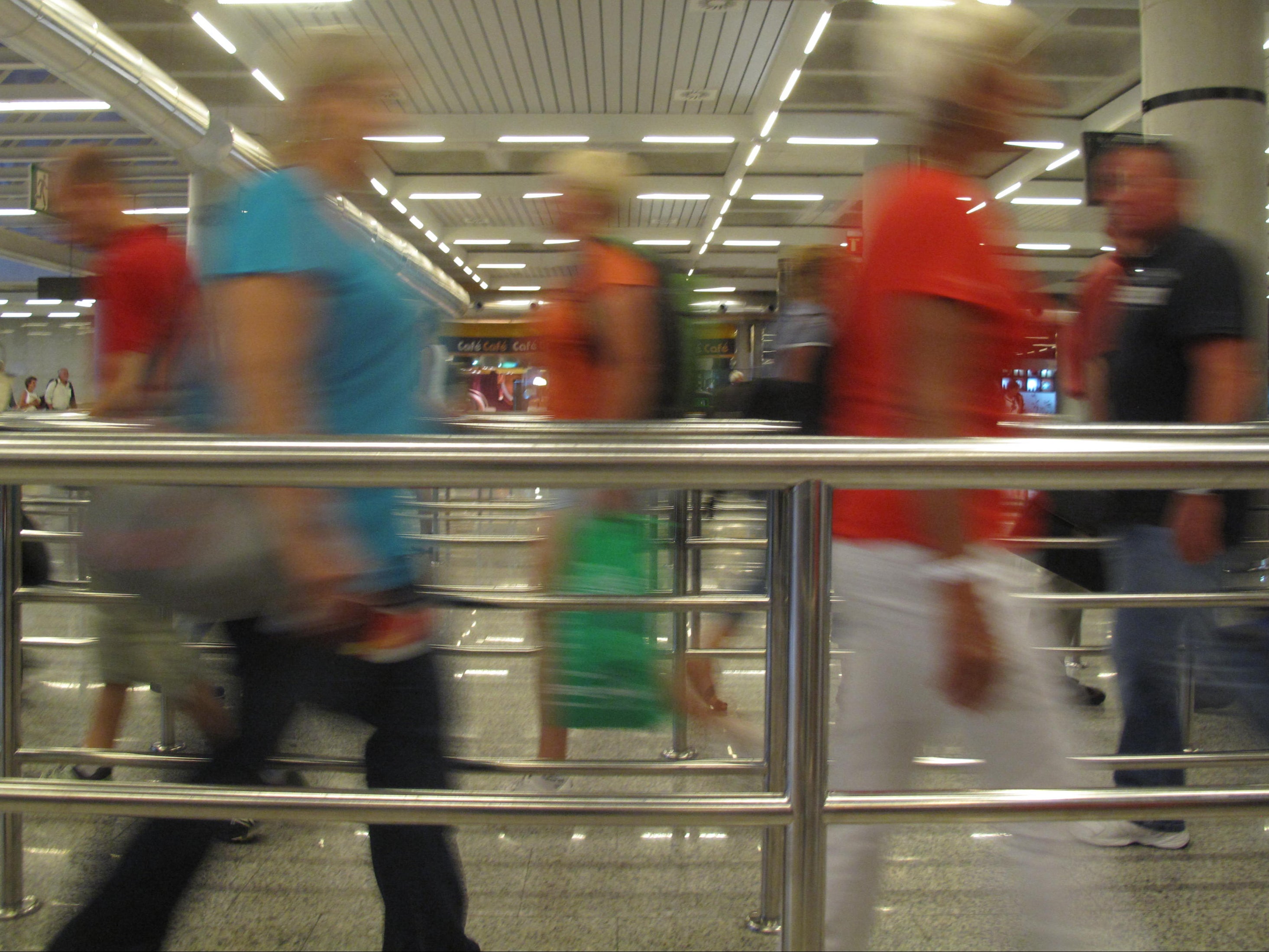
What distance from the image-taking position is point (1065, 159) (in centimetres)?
1300

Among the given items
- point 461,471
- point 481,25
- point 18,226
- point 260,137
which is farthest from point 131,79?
point 18,226

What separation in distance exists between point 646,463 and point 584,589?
950 millimetres

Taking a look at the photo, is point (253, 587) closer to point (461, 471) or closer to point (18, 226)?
point (461, 471)

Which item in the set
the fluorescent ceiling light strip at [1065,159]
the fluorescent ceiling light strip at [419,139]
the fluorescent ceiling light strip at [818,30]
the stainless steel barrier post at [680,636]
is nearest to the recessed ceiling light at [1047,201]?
the fluorescent ceiling light strip at [1065,159]

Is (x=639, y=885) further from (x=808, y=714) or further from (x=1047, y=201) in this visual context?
(x=1047, y=201)

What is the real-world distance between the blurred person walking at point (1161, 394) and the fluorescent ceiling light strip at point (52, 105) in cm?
1128

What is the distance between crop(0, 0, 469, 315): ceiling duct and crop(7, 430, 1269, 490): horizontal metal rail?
3552 mm

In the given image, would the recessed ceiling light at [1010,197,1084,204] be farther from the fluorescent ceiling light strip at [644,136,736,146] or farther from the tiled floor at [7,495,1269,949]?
the tiled floor at [7,495,1269,949]

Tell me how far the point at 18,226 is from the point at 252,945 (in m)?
21.9

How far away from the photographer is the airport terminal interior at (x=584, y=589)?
62.8 inches

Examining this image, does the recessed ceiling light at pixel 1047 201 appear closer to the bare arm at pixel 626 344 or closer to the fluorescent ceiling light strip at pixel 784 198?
the fluorescent ceiling light strip at pixel 784 198

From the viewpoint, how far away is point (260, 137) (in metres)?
12.6

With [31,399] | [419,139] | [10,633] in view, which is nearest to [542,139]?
[419,139]

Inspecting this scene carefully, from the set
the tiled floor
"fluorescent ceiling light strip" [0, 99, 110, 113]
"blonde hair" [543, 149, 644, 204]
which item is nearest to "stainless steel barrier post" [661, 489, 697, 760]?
the tiled floor
